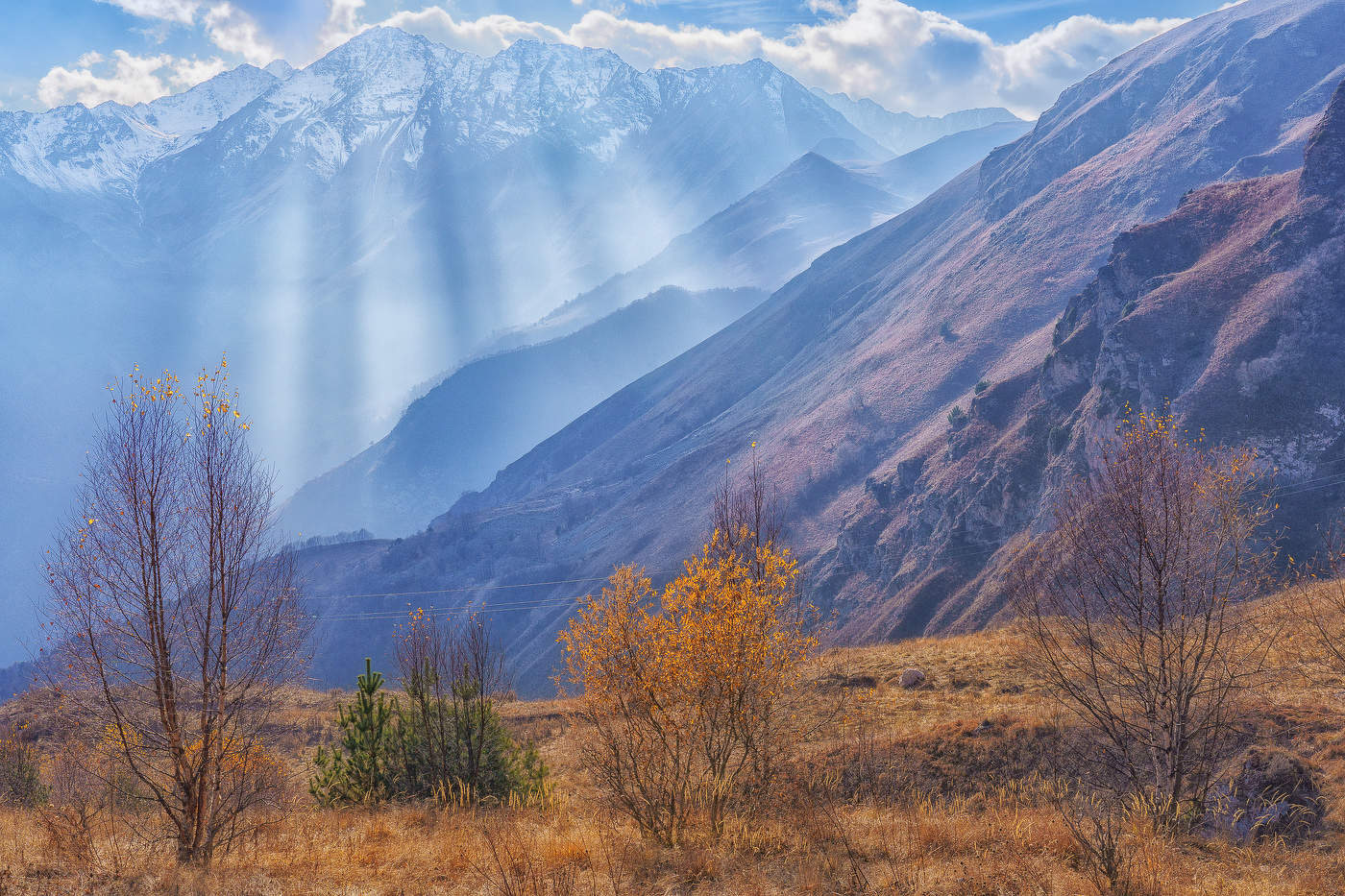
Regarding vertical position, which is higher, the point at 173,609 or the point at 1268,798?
the point at 173,609

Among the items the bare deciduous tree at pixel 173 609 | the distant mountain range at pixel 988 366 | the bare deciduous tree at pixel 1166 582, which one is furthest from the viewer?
the distant mountain range at pixel 988 366

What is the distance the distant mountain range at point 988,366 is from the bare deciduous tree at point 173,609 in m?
59.6

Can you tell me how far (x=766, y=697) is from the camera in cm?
1371

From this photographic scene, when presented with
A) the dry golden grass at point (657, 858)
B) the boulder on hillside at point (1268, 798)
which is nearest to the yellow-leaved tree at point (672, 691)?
the dry golden grass at point (657, 858)

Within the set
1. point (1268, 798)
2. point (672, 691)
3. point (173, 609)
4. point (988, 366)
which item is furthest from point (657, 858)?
point (988, 366)

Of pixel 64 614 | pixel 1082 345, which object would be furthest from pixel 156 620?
pixel 1082 345

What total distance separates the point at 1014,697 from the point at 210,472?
2390 centimetres

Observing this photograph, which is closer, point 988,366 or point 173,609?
point 173,609

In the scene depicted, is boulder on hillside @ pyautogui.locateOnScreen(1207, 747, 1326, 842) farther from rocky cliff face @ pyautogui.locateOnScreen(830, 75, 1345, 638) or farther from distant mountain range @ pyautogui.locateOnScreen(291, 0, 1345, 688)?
distant mountain range @ pyautogui.locateOnScreen(291, 0, 1345, 688)

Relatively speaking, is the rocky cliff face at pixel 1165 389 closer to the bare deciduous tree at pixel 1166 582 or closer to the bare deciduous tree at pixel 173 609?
the bare deciduous tree at pixel 1166 582

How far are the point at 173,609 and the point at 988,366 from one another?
10560 centimetres

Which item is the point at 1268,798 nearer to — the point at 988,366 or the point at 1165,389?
the point at 1165,389

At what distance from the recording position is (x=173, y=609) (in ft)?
39.7

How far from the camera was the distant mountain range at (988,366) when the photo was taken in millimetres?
63688
